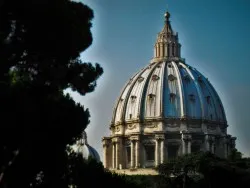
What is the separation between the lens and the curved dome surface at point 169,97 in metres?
90.6

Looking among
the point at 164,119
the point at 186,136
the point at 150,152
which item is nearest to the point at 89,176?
the point at 186,136

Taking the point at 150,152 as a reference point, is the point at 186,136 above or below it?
above

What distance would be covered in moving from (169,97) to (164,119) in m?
3.23

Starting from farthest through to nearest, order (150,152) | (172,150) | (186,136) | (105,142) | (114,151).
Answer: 1. (105,142)
2. (114,151)
3. (150,152)
4. (172,150)
5. (186,136)

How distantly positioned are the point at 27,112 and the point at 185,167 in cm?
3697

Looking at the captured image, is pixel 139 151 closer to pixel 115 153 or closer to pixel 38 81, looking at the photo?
pixel 115 153

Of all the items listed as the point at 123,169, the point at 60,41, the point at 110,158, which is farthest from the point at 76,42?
the point at 110,158

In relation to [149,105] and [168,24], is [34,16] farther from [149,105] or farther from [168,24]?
[168,24]

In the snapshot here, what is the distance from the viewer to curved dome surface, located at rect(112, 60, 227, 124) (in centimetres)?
9062

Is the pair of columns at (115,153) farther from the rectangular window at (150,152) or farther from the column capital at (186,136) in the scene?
the column capital at (186,136)

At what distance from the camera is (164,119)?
293ft

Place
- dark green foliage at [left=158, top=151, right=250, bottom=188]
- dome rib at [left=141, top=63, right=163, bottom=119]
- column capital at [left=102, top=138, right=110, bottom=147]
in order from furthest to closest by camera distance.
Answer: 1. column capital at [left=102, top=138, right=110, bottom=147]
2. dome rib at [left=141, top=63, right=163, bottom=119]
3. dark green foliage at [left=158, top=151, right=250, bottom=188]

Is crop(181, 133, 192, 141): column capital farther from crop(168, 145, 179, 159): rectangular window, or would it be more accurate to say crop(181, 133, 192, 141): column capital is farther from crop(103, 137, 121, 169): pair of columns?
crop(103, 137, 121, 169): pair of columns

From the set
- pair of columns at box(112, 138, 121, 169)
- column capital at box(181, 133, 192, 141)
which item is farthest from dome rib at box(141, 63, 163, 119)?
pair of columns at box(112, 138, 121, 169)
